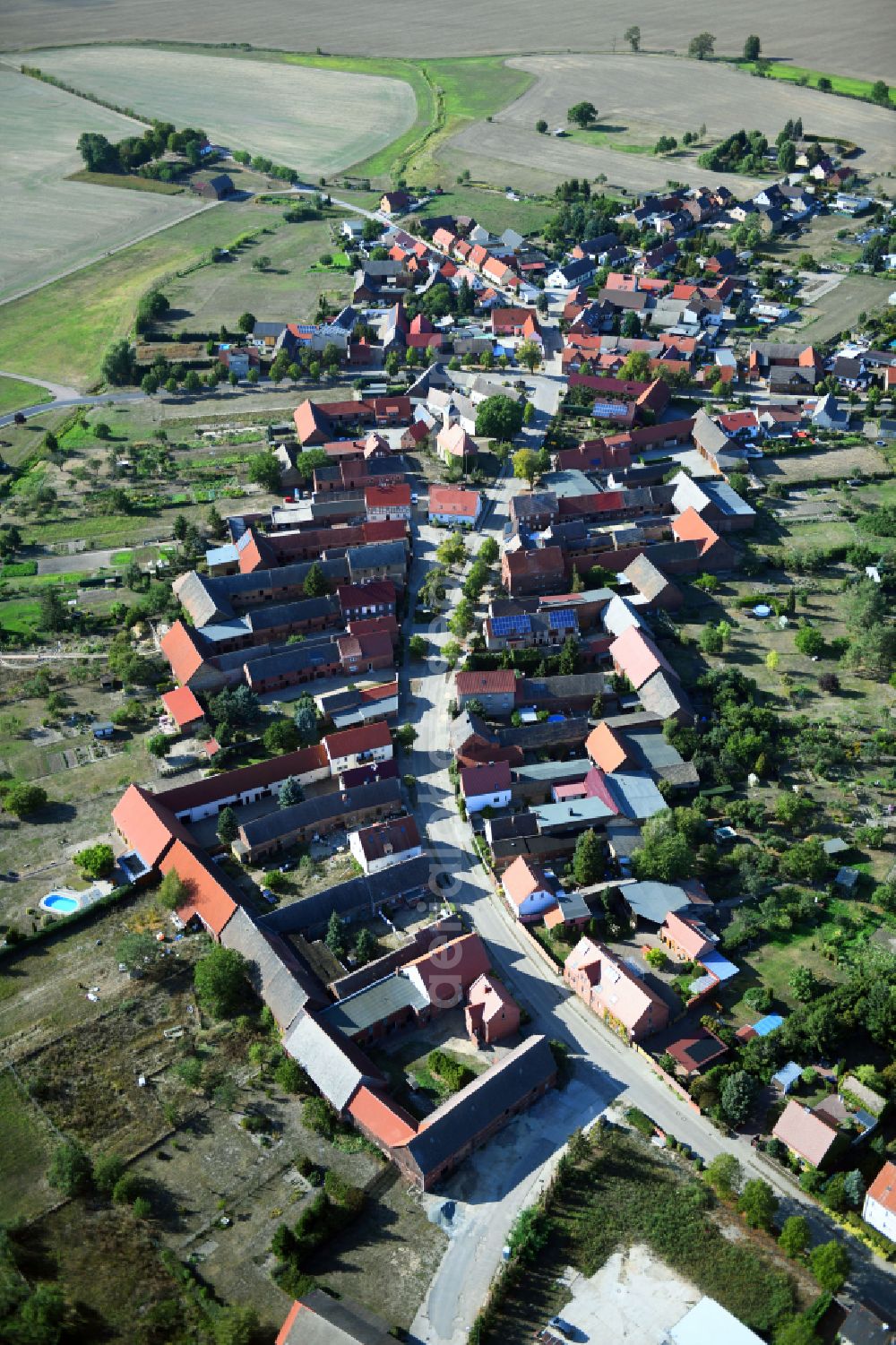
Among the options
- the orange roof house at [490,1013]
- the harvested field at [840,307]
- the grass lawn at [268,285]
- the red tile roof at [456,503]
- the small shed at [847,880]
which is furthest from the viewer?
the grass lawn at [268,285]

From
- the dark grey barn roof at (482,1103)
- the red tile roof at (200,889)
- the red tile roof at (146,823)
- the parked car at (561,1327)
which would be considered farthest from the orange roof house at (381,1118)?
the red tile roof at (146,823)

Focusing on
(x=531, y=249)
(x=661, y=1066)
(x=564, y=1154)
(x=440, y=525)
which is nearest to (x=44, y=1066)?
(x=564, y=1154)

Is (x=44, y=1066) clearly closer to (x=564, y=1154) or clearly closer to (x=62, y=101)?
(x=564, y=1154)

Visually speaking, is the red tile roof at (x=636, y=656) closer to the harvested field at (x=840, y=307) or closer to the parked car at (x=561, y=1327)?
the parked car at (x=561, y=1327)

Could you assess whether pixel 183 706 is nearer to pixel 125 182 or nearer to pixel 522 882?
pixel 522 882

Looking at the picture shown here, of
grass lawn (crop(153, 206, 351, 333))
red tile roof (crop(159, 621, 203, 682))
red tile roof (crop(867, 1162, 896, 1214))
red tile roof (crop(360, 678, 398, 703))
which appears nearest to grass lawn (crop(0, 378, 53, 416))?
grass lawn (crop(153, 206, 351, 333))

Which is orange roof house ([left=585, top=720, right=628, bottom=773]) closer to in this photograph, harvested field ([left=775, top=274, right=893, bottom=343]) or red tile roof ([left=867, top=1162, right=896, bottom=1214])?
red tile roof ([left=867, top=1162, right=896, bottom=1214])
